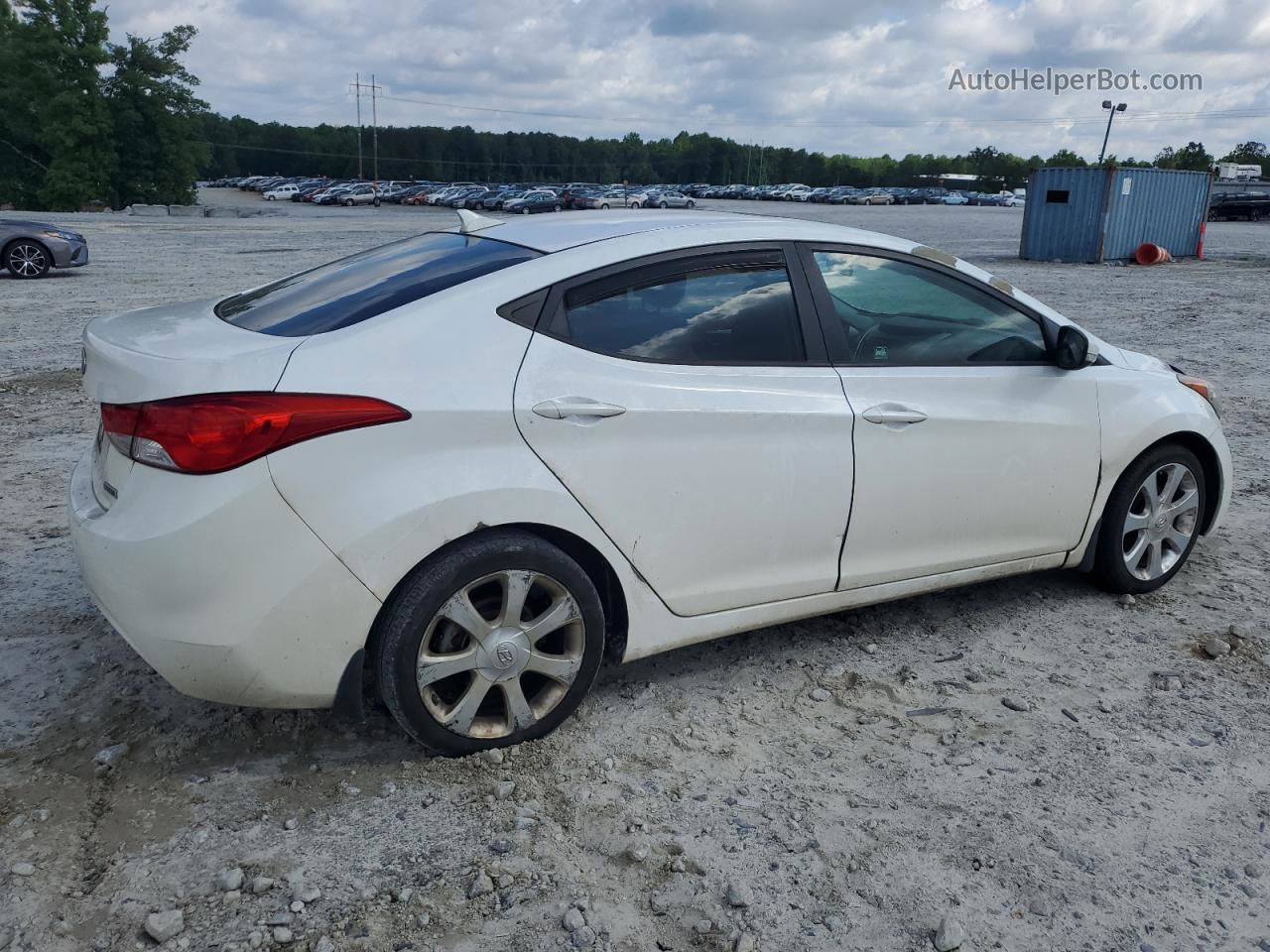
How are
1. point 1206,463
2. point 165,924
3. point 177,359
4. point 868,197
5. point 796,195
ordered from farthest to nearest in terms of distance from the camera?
1. point 796,195
2. point 868,197
3. point 1206,463
4. point 177,359
5. point 165,924

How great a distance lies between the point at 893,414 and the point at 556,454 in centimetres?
130

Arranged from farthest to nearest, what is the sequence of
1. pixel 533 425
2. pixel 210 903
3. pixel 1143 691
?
pixel 1143 691 → pixel 533 425 → pixel 210 903

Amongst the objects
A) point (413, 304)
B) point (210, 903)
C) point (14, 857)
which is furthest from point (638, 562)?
point (14, 857)

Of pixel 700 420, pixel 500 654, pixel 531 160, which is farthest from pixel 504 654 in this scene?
pixel 531 160

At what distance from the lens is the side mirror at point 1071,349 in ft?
13.6

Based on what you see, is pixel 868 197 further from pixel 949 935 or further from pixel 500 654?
pixel 949 935

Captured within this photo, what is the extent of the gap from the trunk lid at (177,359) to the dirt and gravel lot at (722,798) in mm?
1158

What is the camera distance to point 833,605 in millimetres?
3877

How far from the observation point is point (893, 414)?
12.3 feet

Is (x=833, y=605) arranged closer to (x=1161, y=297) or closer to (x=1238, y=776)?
(x=1238, y=776)

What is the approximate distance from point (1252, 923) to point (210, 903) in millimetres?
2594

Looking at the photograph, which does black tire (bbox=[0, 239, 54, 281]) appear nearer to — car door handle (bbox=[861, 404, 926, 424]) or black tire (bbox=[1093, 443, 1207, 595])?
car door handle (bbox=[861, 404, 926, 424])

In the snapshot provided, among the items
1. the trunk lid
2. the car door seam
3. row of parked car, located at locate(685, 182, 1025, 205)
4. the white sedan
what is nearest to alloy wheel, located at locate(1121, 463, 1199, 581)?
the white sedan

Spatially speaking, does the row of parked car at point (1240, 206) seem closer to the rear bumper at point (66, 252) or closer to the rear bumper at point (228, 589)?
the rear bumper at point (66, 252)
